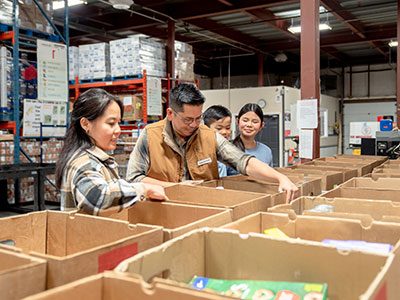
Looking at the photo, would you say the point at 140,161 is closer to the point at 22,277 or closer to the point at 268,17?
the point at 22,277

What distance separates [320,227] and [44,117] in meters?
6.32

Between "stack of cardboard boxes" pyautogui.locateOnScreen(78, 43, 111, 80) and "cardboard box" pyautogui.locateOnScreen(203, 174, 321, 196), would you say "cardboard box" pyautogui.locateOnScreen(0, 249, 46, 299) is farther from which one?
"stack of cardboard boxes" pyautogui.locateOnScreen(78, 43, 111, 80)

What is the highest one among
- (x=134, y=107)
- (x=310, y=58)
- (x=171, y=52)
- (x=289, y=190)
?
(x=171, y=52)

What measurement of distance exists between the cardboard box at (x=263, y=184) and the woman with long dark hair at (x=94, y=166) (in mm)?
630

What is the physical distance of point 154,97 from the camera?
829 cm

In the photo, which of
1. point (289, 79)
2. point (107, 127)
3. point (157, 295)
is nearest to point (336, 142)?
point (289, 79)

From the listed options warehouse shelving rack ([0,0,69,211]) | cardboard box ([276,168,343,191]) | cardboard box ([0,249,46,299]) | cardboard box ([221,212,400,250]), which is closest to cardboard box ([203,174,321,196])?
cardboard box ([276,168,343,191])

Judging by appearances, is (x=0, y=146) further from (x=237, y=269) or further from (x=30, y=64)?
(x=237, y=269)

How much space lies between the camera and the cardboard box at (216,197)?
1.84m

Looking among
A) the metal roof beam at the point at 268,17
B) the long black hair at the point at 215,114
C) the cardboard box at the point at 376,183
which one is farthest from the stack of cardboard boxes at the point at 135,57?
the cardboard box at the point at 376,183

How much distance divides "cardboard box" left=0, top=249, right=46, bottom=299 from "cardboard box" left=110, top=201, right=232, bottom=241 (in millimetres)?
585

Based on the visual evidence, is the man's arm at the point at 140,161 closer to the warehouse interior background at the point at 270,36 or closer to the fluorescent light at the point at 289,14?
the warehouse interior background at the point at 270,36

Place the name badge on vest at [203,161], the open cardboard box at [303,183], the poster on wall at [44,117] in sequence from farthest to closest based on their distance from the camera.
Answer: the poster on wall at [44,117], the name badge on vest at [203,161], the open cardboard box at [303,183]

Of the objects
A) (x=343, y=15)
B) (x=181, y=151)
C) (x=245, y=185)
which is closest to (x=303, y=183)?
(x=245, y=185)
